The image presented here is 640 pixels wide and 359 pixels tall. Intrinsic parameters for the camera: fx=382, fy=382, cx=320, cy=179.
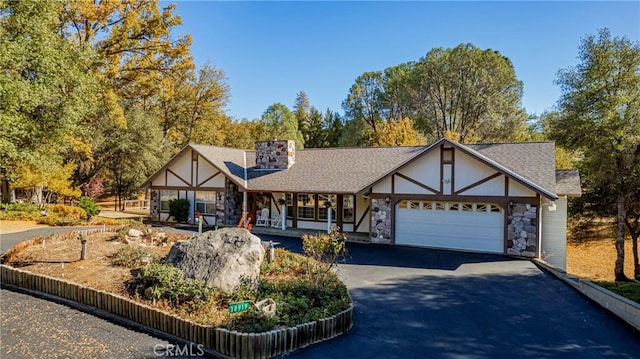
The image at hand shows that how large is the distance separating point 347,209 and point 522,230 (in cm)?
745

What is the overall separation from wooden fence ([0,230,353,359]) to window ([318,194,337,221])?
10636 millimetres

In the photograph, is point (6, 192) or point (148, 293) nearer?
point (148, 293)

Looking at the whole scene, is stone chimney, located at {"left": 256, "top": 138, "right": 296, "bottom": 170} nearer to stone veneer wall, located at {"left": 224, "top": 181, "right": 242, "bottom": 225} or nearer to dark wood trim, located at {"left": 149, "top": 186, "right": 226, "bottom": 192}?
stone veneer wall, located at {"left": 224, "top": 181, "right": 242, "bottom": 225}

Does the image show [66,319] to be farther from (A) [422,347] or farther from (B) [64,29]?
(B) [64,29]

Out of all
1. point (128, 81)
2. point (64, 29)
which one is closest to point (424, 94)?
point (128, 81)

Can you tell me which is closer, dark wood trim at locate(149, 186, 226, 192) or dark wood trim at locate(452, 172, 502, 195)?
dark wood trim at locate(452, 172, 502, 195)

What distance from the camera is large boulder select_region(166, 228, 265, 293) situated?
843 cm

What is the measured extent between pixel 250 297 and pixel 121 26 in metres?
23.1

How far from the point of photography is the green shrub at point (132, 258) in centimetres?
1014

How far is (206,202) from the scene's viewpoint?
20.6 meters

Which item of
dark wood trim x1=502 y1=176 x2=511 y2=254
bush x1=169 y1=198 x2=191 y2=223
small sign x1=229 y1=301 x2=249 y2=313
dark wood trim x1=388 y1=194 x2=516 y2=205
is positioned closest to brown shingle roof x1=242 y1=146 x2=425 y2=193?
dark wood trim x1=388 y1=194 x2=516 y2=205

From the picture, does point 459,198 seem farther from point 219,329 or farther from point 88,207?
point 88,207

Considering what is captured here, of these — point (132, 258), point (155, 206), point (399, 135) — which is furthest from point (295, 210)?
point (399, 135)

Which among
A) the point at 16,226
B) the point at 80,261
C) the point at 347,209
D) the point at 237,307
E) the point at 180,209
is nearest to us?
the point at 237,307
